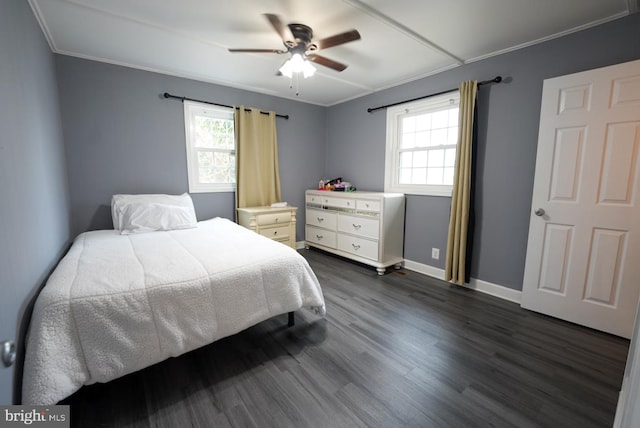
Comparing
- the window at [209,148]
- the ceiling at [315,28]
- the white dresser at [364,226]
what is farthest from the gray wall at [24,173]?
the white dresser at [364,226]

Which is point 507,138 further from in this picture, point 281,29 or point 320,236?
point 320,236

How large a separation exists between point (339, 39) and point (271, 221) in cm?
Answer: 225

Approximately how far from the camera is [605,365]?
66.1 inches

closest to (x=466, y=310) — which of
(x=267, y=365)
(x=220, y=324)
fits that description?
(x=267, y=365)

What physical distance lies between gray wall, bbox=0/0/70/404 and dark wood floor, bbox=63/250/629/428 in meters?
0.68

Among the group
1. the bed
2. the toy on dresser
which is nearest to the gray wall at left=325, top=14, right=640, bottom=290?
the toy on dresser

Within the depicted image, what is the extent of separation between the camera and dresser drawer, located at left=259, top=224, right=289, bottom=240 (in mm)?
3470

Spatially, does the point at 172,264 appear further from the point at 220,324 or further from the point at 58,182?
the point at 58,182

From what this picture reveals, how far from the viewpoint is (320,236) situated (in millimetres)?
4012

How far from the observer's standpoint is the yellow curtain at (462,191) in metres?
2.62

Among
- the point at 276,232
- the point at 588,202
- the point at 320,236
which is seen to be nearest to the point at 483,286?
the point at 588,202

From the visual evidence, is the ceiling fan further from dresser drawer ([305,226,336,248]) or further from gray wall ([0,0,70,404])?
dresser drawer ([305,226,336,248])

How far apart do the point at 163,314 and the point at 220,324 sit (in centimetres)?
32

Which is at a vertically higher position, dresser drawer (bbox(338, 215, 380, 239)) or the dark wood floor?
dresser drawer (bbox(338, 215, 380, 239))
